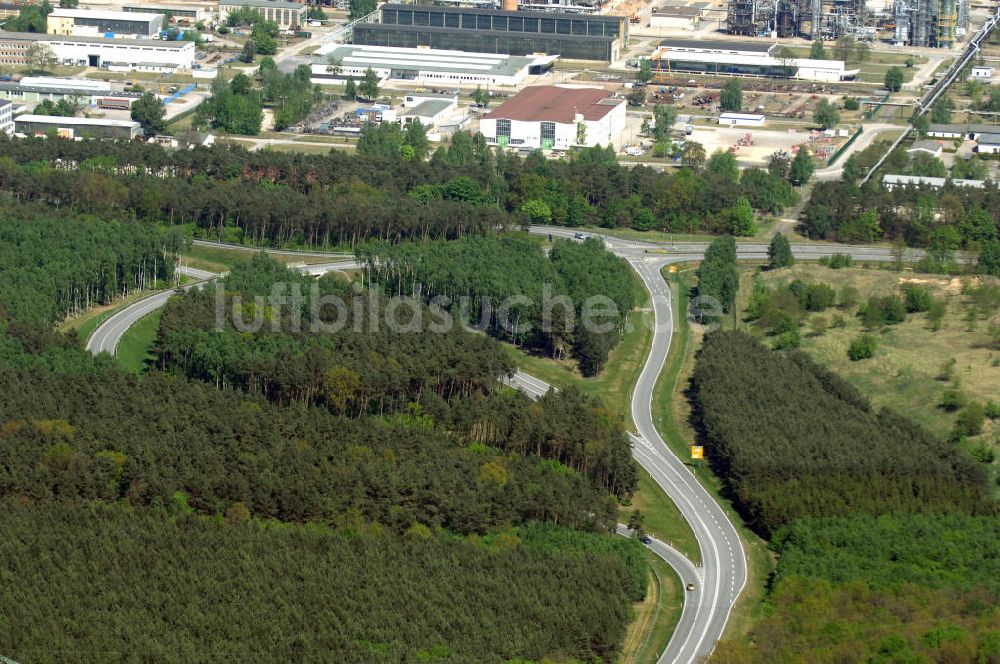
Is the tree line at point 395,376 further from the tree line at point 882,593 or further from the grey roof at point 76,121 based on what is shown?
the grey roof at point 76,121

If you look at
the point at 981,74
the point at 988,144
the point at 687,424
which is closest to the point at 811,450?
the point at 687,424

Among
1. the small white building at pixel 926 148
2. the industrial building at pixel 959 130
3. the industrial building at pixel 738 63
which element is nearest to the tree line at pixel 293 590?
the small white building at pixel 926 148

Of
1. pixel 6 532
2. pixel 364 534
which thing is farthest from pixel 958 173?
pixel 6 532

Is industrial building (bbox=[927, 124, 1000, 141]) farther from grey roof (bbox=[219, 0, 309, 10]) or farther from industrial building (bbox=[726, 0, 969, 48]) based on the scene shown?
grey roof (bbox=[219, 0, 309, 10])

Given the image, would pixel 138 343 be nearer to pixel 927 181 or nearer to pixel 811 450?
pixel 811 450

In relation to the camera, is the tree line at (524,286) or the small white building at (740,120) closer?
the tree line at (524,286)

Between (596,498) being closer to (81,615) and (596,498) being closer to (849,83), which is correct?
(81,615)

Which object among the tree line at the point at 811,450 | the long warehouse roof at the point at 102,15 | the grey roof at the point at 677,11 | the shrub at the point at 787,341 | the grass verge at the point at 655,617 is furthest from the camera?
the grey roof at the point at 677,11
